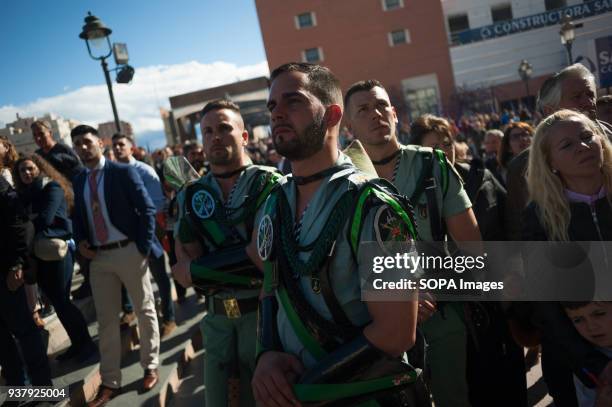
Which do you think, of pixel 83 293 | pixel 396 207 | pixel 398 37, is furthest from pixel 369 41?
pixel 396 207

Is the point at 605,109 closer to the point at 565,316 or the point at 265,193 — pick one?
the point at 565,316

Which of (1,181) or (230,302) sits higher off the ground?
(1,181)

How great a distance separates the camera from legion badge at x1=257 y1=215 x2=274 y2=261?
174 cm

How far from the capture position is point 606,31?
196 inches

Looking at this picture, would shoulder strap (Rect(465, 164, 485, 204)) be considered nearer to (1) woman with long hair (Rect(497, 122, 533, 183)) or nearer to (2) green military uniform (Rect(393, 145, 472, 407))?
(2) green military uniform (Rect(393, 145, 472, 407))

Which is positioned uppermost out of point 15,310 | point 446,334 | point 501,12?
point 501,12

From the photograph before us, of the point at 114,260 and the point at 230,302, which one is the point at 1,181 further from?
the point at 230,302

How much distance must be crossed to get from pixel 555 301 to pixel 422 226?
0.73m

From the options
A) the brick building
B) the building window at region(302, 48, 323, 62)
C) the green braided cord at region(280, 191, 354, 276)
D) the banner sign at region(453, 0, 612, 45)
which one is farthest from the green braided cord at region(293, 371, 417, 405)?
the building window at region(302, 48, 323, 62)

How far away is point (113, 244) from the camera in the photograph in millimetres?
3955

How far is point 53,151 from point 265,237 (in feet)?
16.9

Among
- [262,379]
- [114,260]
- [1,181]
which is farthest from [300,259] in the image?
[1,181]

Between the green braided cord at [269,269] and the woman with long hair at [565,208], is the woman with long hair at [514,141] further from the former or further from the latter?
the green braided cord at [269,269]

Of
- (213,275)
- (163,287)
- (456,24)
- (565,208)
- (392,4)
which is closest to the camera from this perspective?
(565,208)
